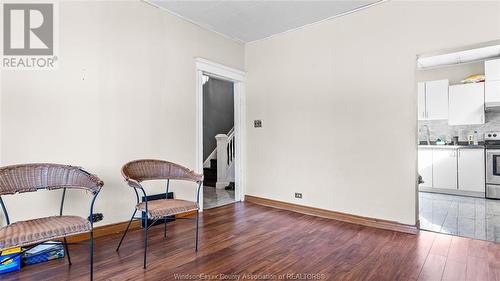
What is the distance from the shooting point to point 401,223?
9.93ft

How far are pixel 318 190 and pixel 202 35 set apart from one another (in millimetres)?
2936

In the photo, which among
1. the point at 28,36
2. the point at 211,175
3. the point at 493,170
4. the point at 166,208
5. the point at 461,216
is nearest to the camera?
the point at 166,208

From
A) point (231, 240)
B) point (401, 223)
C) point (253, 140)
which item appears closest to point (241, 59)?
point (253, 140)

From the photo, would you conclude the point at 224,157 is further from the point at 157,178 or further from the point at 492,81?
the point at 492,81

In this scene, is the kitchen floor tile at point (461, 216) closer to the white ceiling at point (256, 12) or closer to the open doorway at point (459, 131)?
the open doorway at point (459, 131)

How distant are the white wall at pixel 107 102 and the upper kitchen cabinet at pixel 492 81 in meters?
5.43

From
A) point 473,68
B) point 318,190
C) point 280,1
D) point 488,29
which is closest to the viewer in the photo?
point 488,29

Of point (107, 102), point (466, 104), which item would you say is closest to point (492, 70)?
point (466, 104)

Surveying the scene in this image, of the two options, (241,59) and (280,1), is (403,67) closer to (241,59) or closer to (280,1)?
(280,1)

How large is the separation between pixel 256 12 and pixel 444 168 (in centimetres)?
483

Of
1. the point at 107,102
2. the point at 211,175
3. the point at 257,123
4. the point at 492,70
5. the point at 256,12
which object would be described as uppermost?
the point at 256,12

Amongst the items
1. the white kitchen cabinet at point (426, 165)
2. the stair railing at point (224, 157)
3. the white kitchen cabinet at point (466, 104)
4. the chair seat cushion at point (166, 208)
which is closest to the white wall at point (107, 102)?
the chair seat cushion at point (166, 208)

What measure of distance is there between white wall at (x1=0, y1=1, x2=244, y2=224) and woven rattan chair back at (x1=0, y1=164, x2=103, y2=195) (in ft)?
1.45

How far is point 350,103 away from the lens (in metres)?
3.45
